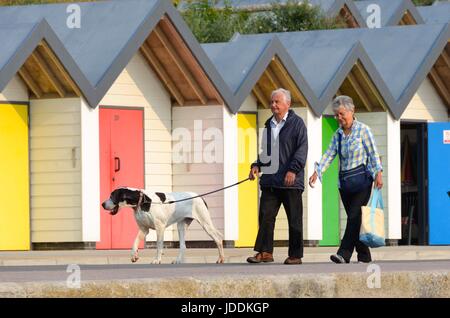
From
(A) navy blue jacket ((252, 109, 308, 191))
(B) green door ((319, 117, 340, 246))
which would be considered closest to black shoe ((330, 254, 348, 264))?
(A) navy blue jacket ((252, 109, 308, 191))

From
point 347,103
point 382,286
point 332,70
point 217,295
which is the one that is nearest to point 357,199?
point 347,103

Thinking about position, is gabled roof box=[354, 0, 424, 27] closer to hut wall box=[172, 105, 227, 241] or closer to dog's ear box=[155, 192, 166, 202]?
hut wall box=[172, 105, 227, 241]

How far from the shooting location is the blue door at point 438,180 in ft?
104

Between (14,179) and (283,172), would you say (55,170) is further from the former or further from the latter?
(283,172)

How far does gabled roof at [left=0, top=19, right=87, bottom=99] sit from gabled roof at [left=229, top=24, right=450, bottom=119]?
198 inches

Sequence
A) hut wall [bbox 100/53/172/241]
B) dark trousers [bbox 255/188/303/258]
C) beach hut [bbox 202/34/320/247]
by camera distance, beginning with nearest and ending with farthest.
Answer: dark trousers [bbox 255/188/303/258] < hut wall [bbox 100/53/172/241] < beach hut [bbox 202/34/320/247]

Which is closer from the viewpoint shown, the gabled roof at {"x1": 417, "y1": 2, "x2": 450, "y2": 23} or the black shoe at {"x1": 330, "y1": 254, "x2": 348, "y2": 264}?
the black shoe at {"x1": 330, "y1": 254, "x2": 348, "y2": 264}

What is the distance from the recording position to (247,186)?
29547 mm

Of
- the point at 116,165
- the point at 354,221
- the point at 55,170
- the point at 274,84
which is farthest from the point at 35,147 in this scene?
the point at 354,221

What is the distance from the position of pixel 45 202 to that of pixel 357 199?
923 cm

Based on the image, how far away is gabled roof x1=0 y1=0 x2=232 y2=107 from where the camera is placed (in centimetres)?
→ 2656

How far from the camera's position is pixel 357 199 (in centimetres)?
1902

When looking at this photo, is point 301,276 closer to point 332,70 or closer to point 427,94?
point 332,70

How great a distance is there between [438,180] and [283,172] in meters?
13.1
